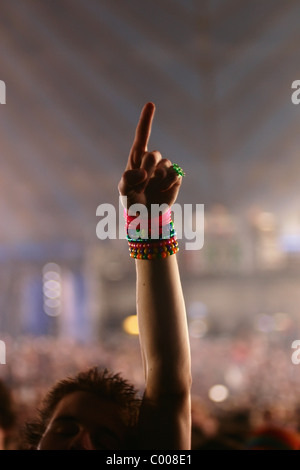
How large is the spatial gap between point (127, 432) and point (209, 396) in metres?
9.18

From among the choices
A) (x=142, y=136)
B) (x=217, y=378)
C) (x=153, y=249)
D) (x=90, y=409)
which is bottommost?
(x=90, y=409)

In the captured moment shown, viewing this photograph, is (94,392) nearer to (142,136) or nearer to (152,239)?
(152,239)

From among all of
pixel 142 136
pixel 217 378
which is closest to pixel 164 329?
pixel 142 136

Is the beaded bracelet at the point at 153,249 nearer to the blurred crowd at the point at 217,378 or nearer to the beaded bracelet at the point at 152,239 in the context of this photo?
the beaded bracelet at the point at 152,239

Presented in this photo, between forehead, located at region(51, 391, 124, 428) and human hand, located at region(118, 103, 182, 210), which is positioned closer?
human hand, located at region(118, 103, 182, 210)

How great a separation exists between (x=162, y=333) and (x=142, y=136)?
525 millimetres

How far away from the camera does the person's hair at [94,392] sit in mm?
1616

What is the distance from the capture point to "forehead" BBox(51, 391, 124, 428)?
1.54 meters

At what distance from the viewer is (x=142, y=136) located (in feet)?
4.95

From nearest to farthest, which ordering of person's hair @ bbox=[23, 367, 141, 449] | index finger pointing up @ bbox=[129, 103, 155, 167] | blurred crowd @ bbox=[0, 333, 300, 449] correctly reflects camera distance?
index finger pointing up @ bbox=[129, 103, 155, 167] → person's hair @ bbox=[23, 367, 141, 449] → blurred crowd @ bbox=[0, 333, 300, 449]

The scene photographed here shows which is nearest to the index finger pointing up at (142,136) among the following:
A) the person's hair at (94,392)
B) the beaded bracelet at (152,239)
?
the beaded bracelet at (152,239)

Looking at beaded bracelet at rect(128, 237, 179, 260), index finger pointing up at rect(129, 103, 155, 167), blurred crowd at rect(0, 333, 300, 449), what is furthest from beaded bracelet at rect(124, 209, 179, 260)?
blurred crowd at rect(0, 333, 300, 449)

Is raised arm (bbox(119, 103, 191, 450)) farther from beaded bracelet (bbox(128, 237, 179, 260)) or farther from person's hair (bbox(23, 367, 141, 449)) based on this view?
person's hair (bbox(23, 367, 141, 449))

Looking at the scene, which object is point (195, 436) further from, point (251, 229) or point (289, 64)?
point (251, 229)
